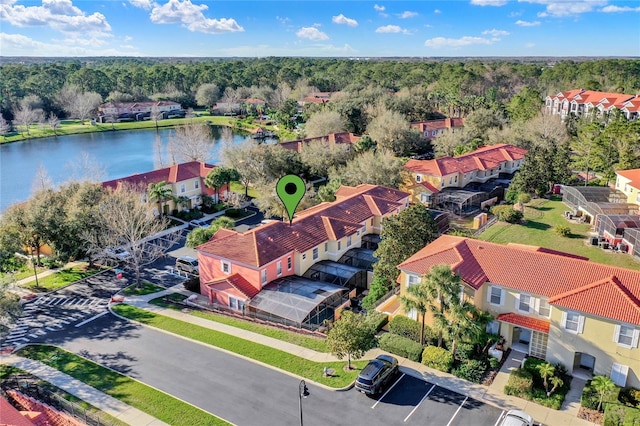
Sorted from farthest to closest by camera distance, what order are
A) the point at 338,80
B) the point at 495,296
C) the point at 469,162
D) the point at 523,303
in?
1. the point at 338,80
2. the point at 469,162
3. the point at 495,296
4. the point at 523,303

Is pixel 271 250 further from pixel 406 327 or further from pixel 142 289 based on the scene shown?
pixel 406 327

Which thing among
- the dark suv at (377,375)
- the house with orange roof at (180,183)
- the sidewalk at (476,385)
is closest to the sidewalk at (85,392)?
the sidewalk at (476,385)

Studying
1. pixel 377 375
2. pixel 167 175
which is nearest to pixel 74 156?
pixel 167 175

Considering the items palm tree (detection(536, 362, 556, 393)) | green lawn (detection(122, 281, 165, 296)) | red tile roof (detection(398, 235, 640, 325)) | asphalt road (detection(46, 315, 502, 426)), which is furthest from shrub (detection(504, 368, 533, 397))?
green lawn (detection(122, 281, 165, 296))

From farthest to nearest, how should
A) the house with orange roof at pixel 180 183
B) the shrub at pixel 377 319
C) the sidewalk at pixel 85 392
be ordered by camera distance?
the house with orange roof at pixel 180 183 < the shrub at pixel 377 319 < the sidewalk at pixel 85 392

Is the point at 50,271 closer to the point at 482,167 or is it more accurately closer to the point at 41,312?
the point at 41,312

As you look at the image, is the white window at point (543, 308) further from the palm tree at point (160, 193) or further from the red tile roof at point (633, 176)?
the palm tree at point (160, 193)

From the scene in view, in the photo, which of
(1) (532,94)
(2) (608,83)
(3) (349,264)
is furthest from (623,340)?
(2) (608,83)
